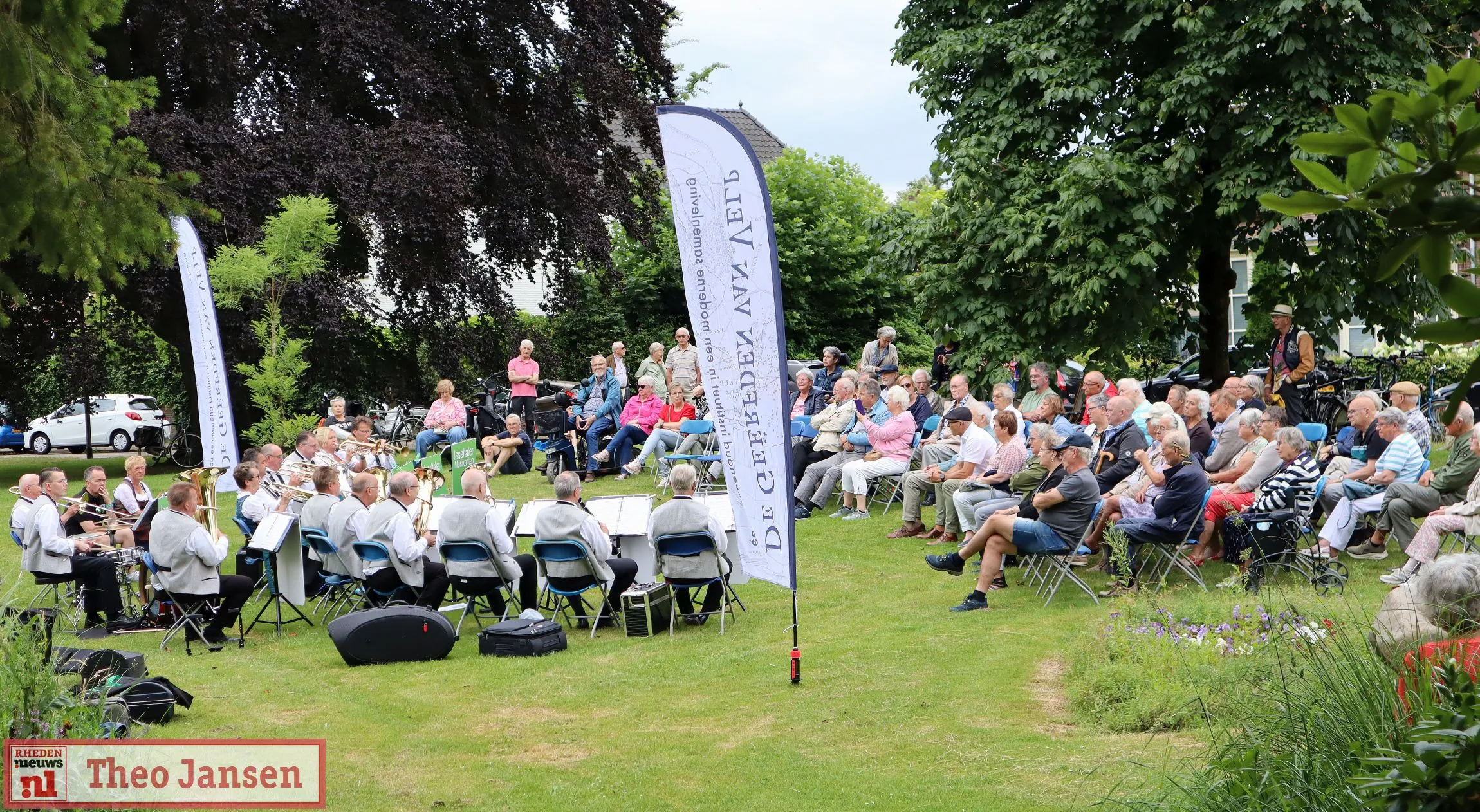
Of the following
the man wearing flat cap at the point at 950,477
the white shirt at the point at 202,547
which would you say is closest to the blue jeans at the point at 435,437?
the man wearing flat cap at the point at 950,477

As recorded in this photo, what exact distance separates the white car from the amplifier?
24.3 m

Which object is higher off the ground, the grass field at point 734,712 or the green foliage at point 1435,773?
the green foliage at point 1435,773

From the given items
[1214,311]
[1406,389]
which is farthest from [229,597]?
[1214,311]

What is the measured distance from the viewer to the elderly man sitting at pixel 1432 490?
9.41m

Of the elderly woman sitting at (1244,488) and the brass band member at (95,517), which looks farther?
the brass band member at (95,517)

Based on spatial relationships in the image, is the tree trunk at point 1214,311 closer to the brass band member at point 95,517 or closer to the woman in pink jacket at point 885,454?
the woman in pink jacket at point 885,454

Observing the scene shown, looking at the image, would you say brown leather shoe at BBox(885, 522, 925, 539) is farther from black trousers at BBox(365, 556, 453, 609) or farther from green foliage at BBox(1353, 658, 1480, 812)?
green foliage at BBox(1353, 658, 1480, 812)

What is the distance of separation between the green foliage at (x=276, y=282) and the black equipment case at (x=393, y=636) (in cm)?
718

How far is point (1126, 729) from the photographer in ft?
21.8

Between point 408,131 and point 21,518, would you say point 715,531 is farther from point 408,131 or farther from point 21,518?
point 408,131

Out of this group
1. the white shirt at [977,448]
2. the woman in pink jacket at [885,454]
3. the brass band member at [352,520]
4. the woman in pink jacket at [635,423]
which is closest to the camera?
the brass band member at [352,520]

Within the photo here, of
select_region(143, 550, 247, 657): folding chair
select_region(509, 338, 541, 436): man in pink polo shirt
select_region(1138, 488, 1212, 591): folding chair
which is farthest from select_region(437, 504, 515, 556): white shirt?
select_region(509, 338, 541, 436): man in pink polo shirt

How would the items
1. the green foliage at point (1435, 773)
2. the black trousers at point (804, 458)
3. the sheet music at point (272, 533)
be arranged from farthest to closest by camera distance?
the black trousers at point (804, 458)
the sheet music at point (272, 533)
the green foliage at point (1435, 773)

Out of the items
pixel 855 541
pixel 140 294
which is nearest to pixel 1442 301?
pixel 855 541
